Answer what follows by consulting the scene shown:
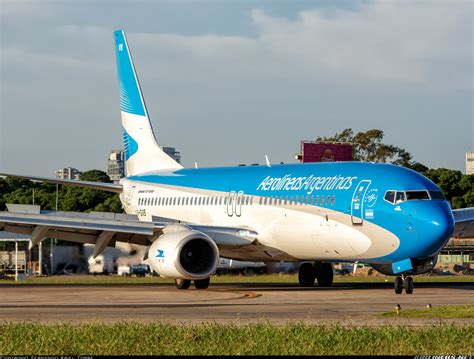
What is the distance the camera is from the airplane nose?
95.3 ft

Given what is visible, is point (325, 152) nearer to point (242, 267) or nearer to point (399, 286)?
point (242, 267)

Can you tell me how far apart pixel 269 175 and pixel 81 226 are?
655cm

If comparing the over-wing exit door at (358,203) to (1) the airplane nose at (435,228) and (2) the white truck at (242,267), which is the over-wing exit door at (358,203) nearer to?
(1) the airplane nose at (435,228)

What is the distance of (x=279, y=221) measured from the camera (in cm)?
3416

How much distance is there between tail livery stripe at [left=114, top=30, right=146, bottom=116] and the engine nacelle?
11.5 metres

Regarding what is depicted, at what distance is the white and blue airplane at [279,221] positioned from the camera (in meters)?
30.1

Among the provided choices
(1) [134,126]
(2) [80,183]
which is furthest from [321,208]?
(1) [134,126]

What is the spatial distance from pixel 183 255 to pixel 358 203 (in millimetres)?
6142

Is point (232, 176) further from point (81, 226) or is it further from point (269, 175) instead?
point (81, 226)

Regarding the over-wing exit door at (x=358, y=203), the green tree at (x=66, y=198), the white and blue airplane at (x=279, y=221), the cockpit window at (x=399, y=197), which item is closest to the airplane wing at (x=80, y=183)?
the white and blue airplane at (x=279, y=221)

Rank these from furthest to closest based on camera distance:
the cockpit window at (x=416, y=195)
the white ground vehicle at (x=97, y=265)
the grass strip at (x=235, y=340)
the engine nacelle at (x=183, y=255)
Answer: the white ground vehicle at (x=97, y=265), the engine nacelle at (x=183, y=255), the cockpit window at (x=416, y=195), the grass strip at (x=235, y=340)

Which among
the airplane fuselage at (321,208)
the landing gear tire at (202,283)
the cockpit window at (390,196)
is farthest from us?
the landing gear tire at (202,283)

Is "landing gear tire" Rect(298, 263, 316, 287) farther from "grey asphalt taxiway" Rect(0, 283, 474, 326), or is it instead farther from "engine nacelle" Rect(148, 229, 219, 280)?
"engine nacelle" Rect(148, 229, 219, 280)

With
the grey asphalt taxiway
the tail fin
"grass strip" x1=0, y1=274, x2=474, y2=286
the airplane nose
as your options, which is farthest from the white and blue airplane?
"grass strip" x1=0, y1=274, x2=474, y2=286
